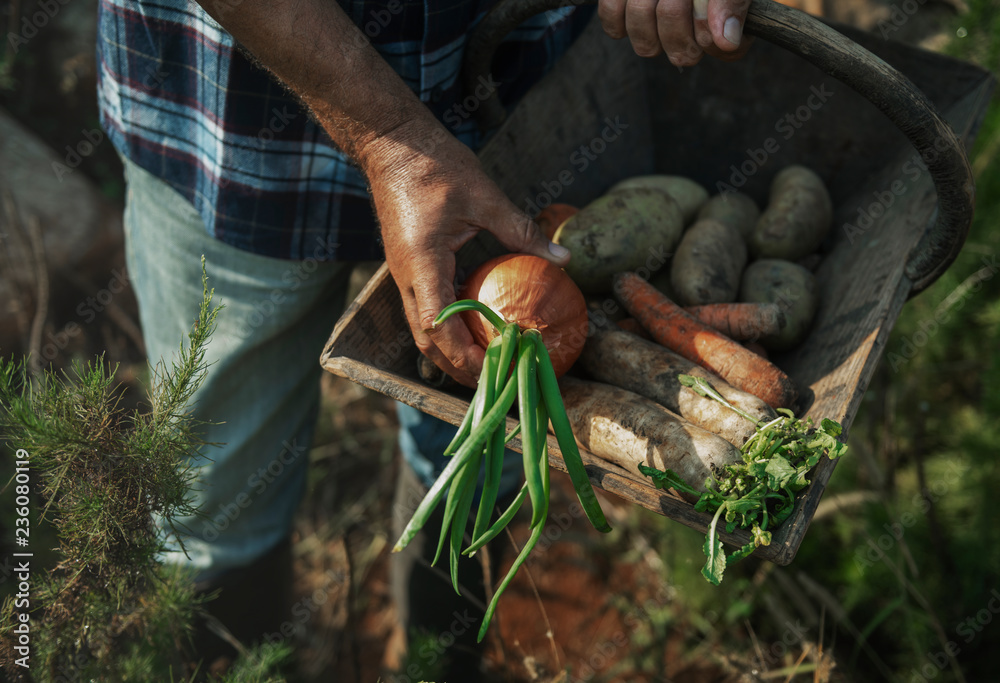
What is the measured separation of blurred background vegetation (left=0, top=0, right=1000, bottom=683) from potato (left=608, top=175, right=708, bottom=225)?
2.49 feet

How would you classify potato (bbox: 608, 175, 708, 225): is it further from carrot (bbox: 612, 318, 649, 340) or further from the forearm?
the forearm

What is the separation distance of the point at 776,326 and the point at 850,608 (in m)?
1.12

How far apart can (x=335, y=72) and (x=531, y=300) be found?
20.0 inches

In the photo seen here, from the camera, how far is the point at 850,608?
6.71ft

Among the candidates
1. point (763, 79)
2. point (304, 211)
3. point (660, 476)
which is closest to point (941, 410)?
point (763, 79)

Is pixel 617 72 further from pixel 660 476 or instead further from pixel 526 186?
pixel 660 476

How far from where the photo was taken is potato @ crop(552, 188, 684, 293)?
1.53 m

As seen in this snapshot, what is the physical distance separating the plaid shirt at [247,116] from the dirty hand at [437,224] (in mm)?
301

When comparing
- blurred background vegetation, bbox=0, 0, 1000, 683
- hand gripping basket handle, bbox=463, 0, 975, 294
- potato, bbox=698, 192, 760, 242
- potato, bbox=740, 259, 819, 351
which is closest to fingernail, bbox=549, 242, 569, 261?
hand gripping basket handle, bbox=463, 0, 975, 294

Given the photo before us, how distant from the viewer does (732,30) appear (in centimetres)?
109

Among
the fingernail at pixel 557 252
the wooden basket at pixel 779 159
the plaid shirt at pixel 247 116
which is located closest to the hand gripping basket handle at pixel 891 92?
the wooden basket at pixel 779 159

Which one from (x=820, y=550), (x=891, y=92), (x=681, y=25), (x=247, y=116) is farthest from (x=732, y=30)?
(x=820, y=550)

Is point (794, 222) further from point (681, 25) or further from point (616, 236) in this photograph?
point (681, 25)

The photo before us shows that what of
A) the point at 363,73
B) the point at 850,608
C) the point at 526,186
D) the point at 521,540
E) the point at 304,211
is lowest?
the point at 521,540
